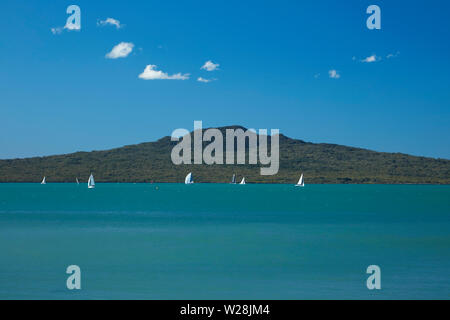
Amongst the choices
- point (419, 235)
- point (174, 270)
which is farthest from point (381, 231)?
point (174, 270)

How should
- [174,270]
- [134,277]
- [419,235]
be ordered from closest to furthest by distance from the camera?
[134,277] < [174,270] < [419,235]

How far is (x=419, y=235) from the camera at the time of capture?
5725cm

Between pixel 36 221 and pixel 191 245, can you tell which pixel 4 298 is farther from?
pixel 36 221

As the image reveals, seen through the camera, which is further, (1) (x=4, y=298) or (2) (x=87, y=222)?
(2) (x=87, y=222)

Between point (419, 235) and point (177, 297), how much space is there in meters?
37.7

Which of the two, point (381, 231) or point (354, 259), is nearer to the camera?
point (354, 259)

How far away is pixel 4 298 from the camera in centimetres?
2520

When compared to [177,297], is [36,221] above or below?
above
